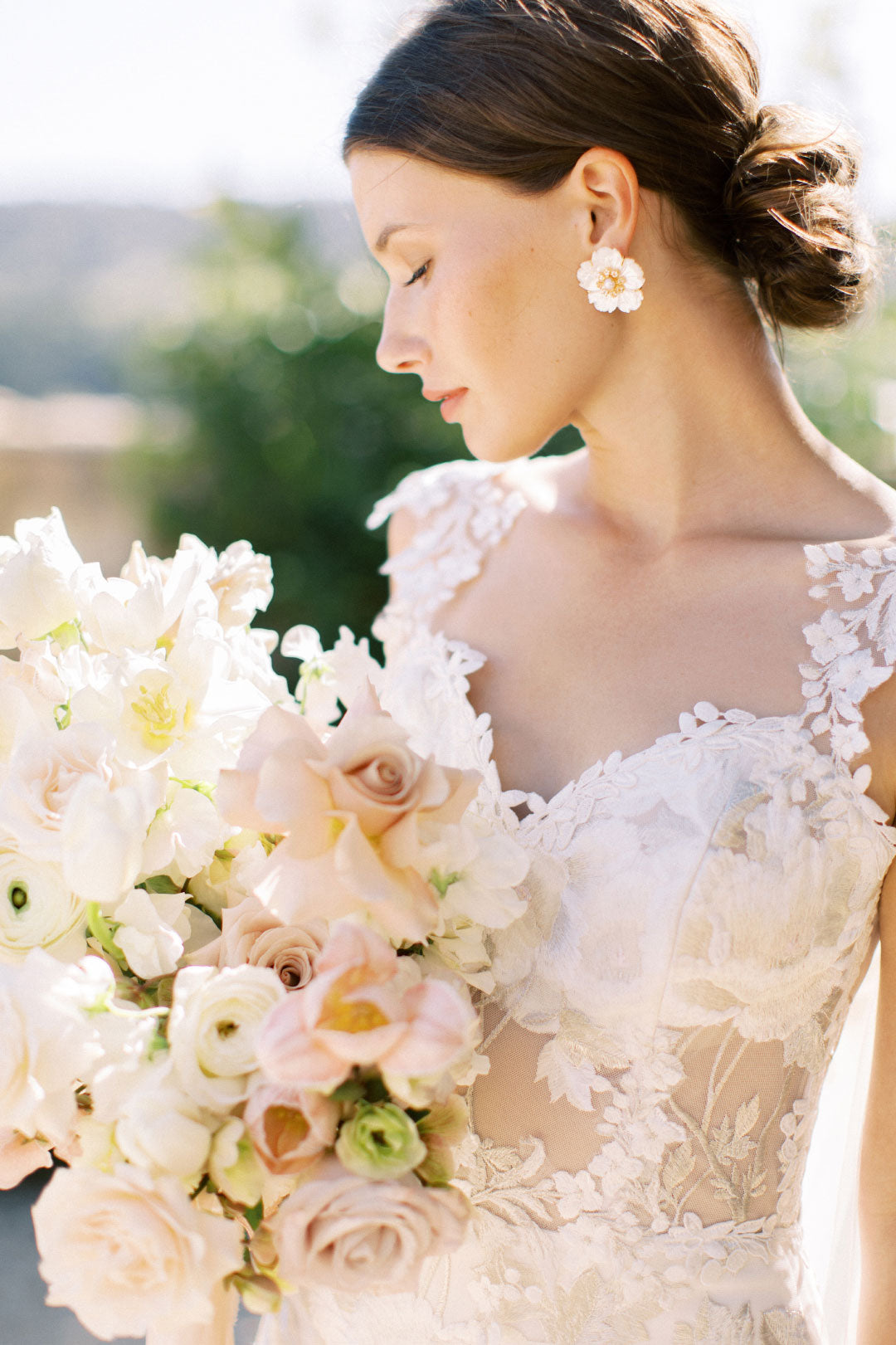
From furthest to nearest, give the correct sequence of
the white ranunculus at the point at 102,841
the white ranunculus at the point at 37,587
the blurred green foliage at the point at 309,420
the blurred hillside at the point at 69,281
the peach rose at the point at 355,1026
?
the blurred hillside at the point at 69,281 → the blurred green foliage at the point at 309,420 → the white ranunculus at the point at 37,587 → the white ranunculus at the point at 102,841 → the peach rose at the point at 355,1026

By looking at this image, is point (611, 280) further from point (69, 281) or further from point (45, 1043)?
point (69, 281)

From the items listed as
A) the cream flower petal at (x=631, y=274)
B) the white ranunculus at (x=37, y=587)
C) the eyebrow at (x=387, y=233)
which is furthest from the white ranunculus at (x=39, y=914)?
the cream flower petal at (x=631, y=274)

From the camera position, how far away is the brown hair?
146 cm

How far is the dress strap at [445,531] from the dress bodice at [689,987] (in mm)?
555

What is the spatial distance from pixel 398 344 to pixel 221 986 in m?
0.96

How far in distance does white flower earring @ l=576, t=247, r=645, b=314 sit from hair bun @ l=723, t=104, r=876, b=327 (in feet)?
0.68

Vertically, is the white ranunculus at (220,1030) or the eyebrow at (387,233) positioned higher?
the eyebrow at (387,233)

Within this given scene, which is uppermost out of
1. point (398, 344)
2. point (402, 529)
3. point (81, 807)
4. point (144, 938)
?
point (398, 344)

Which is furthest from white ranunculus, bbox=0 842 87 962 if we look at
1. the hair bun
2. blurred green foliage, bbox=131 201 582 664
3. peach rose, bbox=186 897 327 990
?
blurred green foliage, bbox=131 201 582 664

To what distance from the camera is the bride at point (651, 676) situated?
135 centimetres

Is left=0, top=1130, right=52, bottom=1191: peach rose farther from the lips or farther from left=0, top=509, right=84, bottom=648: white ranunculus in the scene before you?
the lips

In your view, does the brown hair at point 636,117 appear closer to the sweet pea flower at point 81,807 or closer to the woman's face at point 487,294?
the woman's face at point 487,294

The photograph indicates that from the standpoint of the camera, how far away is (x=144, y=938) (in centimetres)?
101

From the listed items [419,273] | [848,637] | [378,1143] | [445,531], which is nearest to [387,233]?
[419,273]
